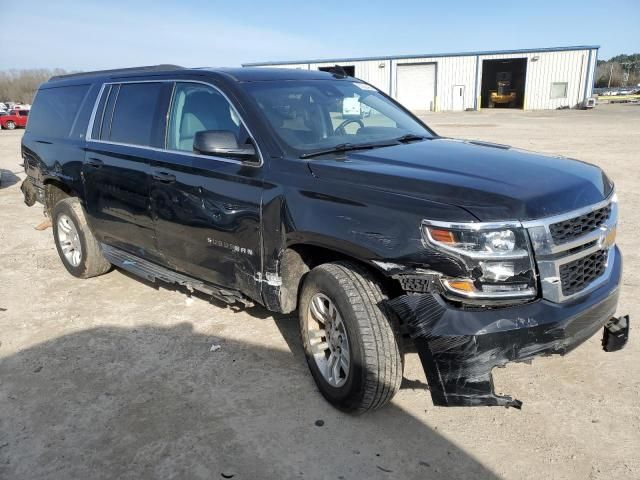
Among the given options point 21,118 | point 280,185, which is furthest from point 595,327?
point 21,118

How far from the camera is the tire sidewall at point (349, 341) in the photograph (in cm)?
290

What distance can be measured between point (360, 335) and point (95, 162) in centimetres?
327

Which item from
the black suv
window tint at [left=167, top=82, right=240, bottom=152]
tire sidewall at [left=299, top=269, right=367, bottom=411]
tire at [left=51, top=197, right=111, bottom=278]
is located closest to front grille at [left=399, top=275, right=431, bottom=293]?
the black suv

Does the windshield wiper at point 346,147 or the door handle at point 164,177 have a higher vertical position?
the windshield wiper at point 346,147

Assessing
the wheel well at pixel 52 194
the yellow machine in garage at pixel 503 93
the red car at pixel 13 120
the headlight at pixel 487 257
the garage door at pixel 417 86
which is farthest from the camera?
the yellow machine in garage at pixel 503 93

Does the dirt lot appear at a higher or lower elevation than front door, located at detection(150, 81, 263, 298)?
lower

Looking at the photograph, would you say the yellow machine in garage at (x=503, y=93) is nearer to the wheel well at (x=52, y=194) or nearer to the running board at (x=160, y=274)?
the wheel well at (x=52, y=194)

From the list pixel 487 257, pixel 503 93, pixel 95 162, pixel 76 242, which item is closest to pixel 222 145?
pixel 487 257

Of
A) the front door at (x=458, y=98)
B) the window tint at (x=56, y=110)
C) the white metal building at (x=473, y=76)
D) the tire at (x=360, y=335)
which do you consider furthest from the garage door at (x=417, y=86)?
the tire at (x=360, y=335)

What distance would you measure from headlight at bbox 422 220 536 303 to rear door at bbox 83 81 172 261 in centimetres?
259

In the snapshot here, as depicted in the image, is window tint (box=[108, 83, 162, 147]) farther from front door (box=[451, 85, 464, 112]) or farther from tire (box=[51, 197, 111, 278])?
front door (box=[451, 85, 464, 112])

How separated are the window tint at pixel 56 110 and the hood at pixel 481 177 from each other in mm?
3367

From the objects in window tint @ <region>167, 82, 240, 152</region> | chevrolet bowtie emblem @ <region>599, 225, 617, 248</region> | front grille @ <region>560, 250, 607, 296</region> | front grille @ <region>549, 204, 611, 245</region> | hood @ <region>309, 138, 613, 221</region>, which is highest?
window tint @ <region>167, 82, 240, 152</region>

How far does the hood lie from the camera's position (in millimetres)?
2551
